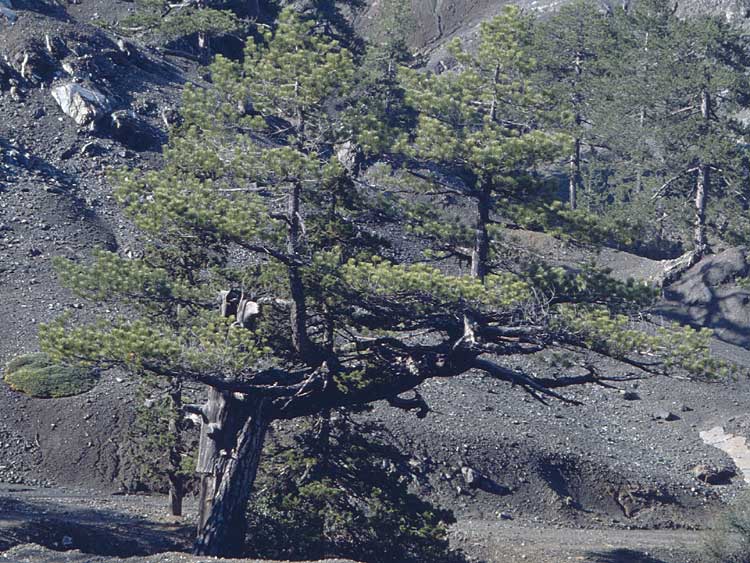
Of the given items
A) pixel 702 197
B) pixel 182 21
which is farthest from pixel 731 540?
pixel 182 21

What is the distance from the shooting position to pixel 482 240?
16.2m

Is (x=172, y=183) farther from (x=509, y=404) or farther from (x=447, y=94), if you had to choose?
(x=509, y=404)

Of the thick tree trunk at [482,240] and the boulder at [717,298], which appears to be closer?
the thick tree trunk at [482,240]

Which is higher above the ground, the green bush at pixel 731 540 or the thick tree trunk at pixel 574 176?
the thick tree trunk at pixel 574 176

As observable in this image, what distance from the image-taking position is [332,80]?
50.9 ft

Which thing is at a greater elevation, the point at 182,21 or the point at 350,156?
the point at 182,21

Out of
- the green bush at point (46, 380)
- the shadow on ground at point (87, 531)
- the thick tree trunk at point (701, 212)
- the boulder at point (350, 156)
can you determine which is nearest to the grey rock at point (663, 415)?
the thick tree trunk at point (701, 212)

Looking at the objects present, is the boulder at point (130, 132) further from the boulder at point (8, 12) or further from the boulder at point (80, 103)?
the boulder at point (8, 12)

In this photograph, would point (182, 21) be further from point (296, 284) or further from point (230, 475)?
point (230, 475)

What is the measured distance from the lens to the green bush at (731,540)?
17.6m

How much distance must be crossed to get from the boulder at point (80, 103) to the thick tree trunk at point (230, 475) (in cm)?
2529

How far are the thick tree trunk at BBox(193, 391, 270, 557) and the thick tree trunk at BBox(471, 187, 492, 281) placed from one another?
13.2ft

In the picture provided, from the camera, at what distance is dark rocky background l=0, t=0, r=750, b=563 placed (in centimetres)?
1947

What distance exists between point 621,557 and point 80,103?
28.3 metres
